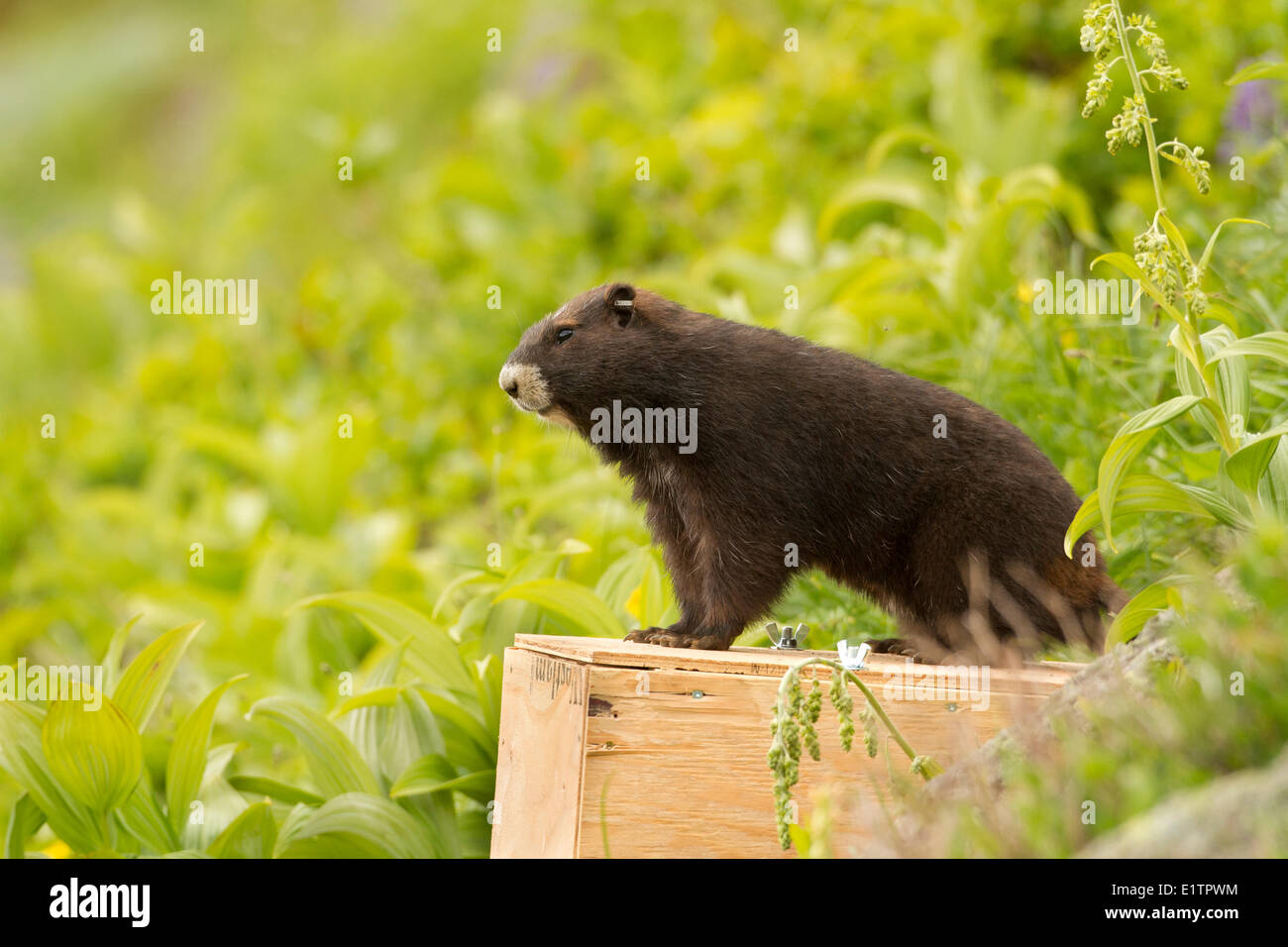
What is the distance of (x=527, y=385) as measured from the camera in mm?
3787

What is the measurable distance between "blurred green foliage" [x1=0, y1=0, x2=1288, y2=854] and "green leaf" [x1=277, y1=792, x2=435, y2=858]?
48 mm

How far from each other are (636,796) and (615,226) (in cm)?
667

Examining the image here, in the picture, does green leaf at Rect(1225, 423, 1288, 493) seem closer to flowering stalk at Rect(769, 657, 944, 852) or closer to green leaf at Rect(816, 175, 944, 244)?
flowering stalk at Rect(769, 657, 944, 852)

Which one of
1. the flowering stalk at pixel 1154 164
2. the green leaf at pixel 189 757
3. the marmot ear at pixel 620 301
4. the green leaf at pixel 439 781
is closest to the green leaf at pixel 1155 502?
the flowering stalk at pixel 1154 164

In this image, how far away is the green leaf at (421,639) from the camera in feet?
14.3

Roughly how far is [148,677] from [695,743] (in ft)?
6.00

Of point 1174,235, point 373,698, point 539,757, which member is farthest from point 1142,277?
point 373,698

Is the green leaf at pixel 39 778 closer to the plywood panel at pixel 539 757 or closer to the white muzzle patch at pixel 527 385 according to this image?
the plywood panel at pixel 539 757

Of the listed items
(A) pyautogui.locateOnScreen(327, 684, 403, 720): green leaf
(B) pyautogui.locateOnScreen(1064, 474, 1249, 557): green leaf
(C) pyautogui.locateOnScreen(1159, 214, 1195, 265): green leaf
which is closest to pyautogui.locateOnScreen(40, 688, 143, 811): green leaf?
(A) pyautogui.locateOnScreen(327, 684, 403, 720): green leaf

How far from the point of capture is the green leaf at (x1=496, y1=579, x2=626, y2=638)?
13.5 feet
